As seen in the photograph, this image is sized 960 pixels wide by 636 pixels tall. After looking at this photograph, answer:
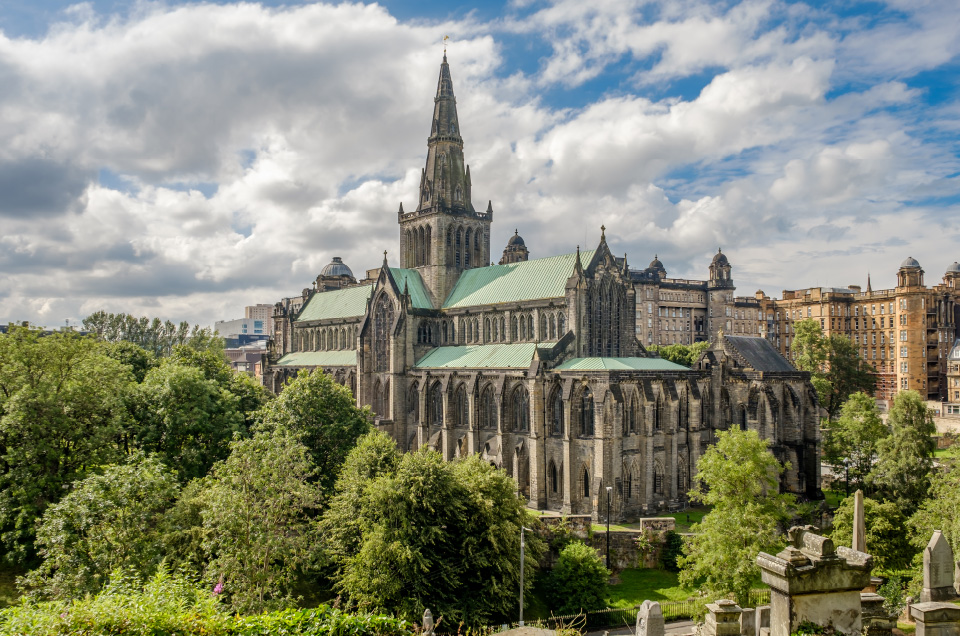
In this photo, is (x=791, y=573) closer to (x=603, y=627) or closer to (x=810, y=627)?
(x=810, y=627)

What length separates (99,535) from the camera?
2495 cm

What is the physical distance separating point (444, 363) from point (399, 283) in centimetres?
1270

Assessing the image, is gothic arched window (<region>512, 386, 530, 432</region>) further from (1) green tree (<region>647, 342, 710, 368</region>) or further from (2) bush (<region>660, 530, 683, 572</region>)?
(1) green tree (<region>647, 342, 710, 368</region>)

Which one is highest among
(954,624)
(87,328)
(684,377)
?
(87,328)

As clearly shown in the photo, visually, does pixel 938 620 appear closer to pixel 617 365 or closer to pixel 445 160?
pixel 617 365

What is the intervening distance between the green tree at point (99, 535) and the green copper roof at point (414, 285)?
42.4m

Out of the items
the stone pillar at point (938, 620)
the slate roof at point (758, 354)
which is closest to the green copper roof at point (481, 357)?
the slate roof at point (758, 354)

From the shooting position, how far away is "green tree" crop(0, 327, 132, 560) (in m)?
31.5

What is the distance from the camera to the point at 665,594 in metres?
38.0

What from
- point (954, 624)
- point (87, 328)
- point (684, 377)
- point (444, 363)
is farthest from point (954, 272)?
point (87, 328)

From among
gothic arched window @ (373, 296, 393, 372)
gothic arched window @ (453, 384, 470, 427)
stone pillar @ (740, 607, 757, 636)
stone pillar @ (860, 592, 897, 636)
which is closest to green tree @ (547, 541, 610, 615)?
stone pillar @ (740, 607, 757, 636)

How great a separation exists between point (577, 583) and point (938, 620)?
2489 centimetres

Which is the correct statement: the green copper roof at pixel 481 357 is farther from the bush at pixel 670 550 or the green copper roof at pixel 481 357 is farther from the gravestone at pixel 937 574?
the gravestone at pixel 937 574

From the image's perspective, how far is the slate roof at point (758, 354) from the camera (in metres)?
56.5
